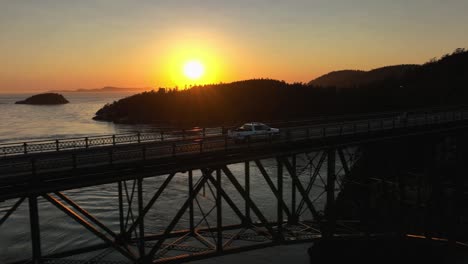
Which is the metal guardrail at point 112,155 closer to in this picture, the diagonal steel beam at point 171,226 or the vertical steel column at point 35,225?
the vertical steel column at point 35,225

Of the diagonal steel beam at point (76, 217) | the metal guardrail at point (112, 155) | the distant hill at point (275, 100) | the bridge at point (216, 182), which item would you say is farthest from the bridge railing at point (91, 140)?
the distant hill at point (275, 100)

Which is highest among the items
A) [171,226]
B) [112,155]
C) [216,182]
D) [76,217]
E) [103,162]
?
[112,155]

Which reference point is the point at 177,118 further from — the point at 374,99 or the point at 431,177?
the point at 431,177

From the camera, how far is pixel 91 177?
51.0 ft

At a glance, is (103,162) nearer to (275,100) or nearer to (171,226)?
(171,226)

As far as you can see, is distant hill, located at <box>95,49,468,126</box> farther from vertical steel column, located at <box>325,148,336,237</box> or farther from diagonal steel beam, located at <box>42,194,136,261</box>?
diagonal steel beam, located at <box>42,194,136,261</box>

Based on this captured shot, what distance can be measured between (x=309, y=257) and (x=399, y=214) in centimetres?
778

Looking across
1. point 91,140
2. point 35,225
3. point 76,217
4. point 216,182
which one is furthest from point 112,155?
point 91,140

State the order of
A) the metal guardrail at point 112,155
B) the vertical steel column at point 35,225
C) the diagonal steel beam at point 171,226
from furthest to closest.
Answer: the diagonal steel beam at point 171,226
the metal guardrail at point 112,155
the vertical steel column at point 35,225

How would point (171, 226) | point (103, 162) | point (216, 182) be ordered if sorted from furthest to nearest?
point (216, 182)
point (171, 226)
point (103, 162)

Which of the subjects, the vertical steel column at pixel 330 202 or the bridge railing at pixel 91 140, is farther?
the vertical steel column at pixel 330 202

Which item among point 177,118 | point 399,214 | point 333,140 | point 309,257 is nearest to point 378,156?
point 399,214

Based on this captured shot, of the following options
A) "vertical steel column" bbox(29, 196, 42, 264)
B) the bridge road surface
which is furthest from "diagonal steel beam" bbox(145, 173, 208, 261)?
"vertical steel column" bbox(29, 196, 42, 264)

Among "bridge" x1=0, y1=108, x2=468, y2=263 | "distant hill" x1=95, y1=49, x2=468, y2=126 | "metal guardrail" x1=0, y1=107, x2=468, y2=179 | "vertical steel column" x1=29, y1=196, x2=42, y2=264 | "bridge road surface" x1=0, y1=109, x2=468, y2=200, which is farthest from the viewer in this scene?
"distant hill" x1=95, y1=49, x2=468, y2=126
